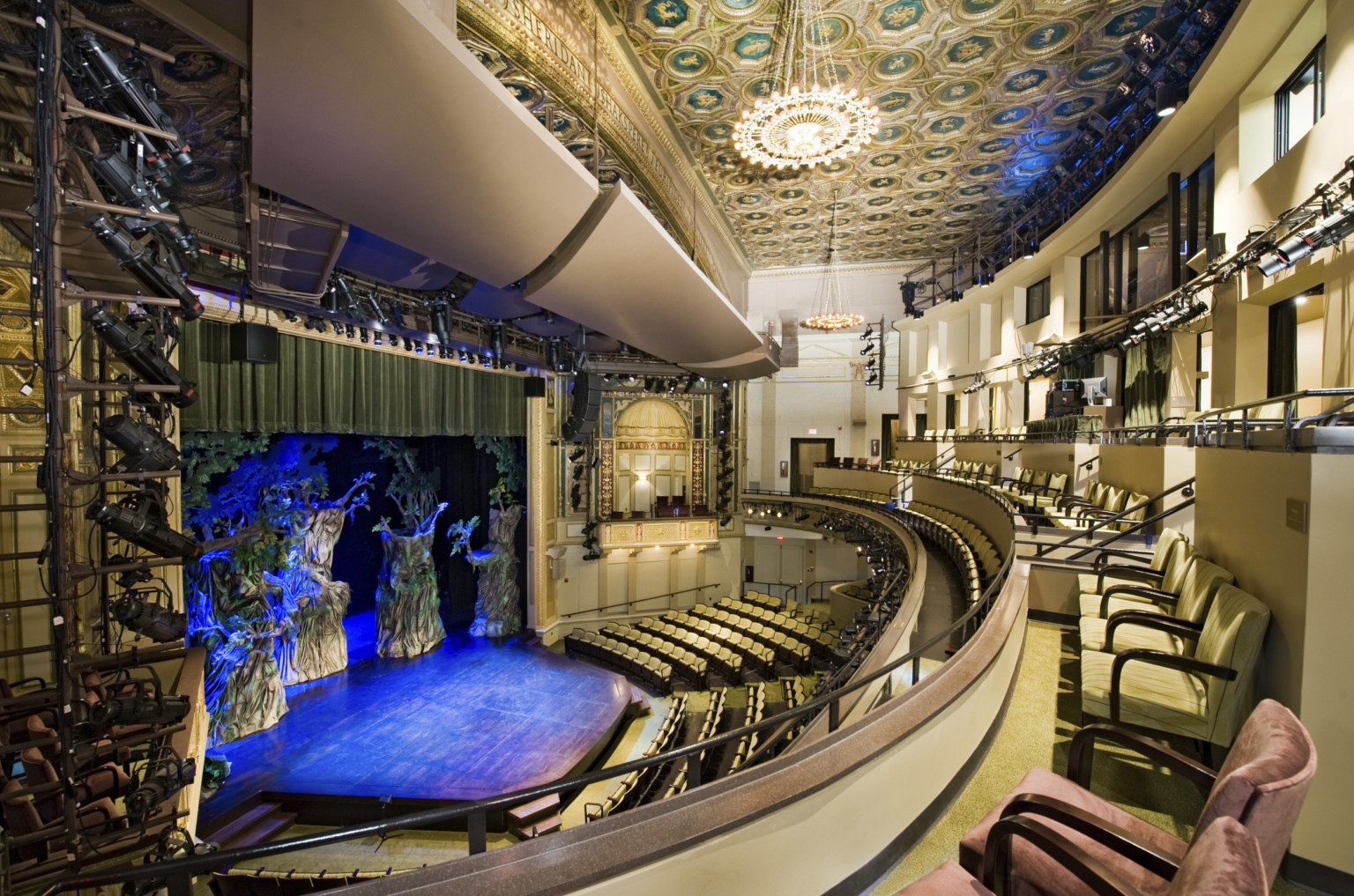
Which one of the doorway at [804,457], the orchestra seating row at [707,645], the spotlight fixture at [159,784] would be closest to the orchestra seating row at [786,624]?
the orchestra seating row at [707,645]

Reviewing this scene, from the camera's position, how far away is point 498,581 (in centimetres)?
1327

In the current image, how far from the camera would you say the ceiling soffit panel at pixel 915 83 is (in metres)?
6.86

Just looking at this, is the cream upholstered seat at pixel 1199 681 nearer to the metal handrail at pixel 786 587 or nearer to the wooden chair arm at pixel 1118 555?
the wooden chair arm at pixel 1118 555

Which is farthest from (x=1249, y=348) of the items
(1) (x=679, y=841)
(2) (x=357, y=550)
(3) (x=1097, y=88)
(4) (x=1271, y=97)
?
(2) (x=357, y=550)

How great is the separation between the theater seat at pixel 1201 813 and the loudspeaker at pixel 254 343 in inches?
352

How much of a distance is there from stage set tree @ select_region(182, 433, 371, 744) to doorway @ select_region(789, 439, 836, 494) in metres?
12.8

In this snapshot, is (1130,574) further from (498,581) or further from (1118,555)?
(498,581)

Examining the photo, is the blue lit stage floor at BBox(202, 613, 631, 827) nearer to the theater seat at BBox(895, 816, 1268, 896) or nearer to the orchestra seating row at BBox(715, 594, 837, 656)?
the orchestra seating row at BBox(715, 594, 837, 656)

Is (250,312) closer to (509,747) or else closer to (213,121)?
(213,121)

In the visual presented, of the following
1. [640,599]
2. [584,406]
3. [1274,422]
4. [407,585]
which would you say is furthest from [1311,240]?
[640,599]

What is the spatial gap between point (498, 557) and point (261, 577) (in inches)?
194

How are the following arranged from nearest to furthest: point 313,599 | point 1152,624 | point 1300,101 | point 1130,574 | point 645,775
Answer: point 1152,624 < point 1130,574 < point 1300,101 < point 645,775 < point 313,599

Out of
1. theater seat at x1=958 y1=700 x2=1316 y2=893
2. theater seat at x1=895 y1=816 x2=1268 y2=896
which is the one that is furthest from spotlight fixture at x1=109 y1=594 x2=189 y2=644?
theater seat at x1=958 y1=700 x2=1316 y2=893

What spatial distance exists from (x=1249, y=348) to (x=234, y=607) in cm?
1378
